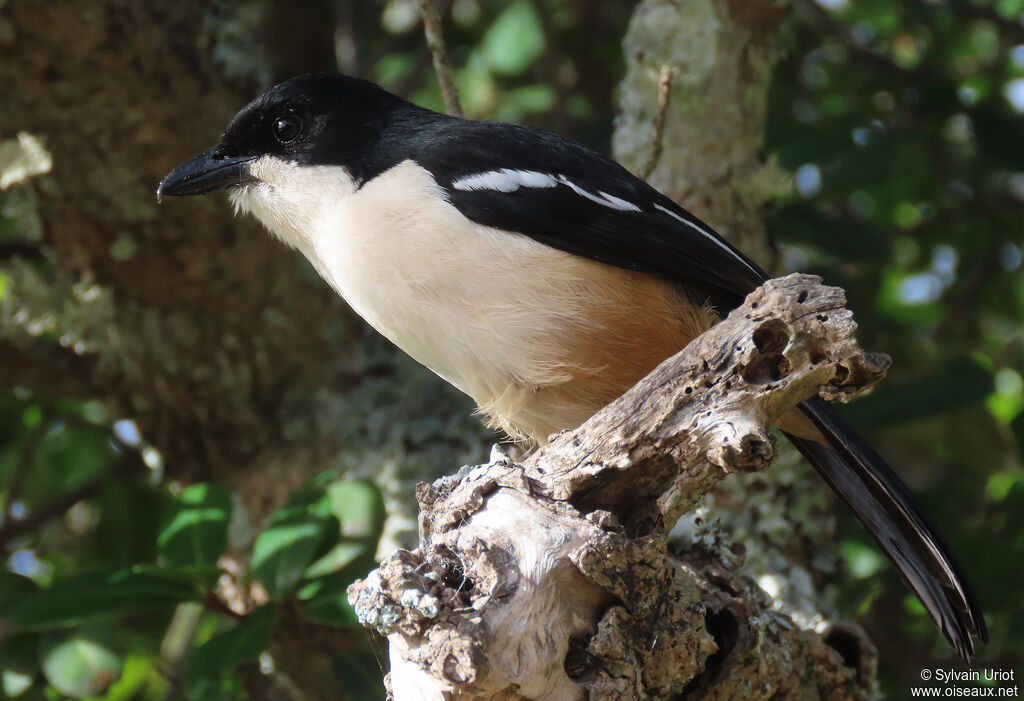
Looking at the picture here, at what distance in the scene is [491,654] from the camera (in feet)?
7.00

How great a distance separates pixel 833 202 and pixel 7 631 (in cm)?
430

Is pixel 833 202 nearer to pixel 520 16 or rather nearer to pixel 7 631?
pixel 520 16

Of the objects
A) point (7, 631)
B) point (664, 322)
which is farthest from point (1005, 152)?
point (7, 631)

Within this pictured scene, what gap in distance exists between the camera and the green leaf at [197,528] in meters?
3.31

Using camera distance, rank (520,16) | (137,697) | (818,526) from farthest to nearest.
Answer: (520,16) < (137,697) < (818,526)

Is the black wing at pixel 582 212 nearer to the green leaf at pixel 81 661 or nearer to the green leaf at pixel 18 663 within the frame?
the green leaf at pixel 81 661

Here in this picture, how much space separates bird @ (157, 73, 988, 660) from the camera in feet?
9.66

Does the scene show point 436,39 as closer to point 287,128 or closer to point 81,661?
point 287,128

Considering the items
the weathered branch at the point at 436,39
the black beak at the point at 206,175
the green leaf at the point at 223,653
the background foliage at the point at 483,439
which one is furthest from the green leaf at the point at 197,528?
the weathered branch at the point at 436,39

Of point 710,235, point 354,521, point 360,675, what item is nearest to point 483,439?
point 354,521

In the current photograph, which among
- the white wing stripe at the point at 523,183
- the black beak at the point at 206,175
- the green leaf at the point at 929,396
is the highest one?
the black beak at the point at 206,175

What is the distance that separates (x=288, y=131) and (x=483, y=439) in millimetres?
1481

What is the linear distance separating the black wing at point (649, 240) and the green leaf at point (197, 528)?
4.10ft

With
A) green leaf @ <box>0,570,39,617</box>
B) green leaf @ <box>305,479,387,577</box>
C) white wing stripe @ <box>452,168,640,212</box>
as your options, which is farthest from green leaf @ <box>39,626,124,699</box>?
white wing stripe @ <box>452,168,640,212</box>
